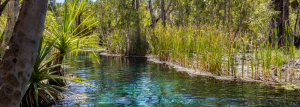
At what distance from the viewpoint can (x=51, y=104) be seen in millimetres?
4445

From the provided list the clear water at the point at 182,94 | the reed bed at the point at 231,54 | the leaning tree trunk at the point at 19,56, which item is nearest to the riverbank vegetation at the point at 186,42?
the reed bed at the point at 231,54

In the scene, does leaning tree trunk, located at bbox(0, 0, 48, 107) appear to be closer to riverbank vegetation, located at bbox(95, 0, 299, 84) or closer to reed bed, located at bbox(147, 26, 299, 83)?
riverbank vegetation, located at bbox(95, 0, 299, 84)


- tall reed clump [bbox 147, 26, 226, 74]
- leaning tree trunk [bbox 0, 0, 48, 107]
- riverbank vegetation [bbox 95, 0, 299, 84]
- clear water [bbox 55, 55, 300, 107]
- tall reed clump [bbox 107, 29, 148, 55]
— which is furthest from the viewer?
tall reed clump [bbox 107, 29, 148, 55]

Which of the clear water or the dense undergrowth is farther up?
the dense undergrowth

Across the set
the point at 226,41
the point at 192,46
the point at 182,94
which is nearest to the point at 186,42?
the point at 192,46

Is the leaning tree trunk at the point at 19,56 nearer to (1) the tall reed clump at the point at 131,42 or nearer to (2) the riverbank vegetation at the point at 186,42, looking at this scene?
(2) the riverbank vegetation at the point at 186,42

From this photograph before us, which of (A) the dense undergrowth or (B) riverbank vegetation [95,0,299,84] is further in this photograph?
(B) riverbank vegetation [95,0,299,84]

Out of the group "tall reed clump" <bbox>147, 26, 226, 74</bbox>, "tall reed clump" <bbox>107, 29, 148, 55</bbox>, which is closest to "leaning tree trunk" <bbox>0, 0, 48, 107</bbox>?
"tall reed clump" <bbox>147, 26, 226, 74</bbox>

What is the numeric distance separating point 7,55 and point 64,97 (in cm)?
298

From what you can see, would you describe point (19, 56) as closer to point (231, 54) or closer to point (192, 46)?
point (231, 54)

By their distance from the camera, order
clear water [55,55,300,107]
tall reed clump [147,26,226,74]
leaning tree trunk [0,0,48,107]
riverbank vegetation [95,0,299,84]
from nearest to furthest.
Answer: leaning tree trunk [0,0,48,107]
clear water [55,55,300,107]
riverbank vegetation [95,0,299,84]
tall reed clump [147,26,226,74]

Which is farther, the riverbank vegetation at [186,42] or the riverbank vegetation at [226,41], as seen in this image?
the riverbank vegetation at [226,41]

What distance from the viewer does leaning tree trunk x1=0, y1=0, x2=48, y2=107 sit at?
2.03 metres

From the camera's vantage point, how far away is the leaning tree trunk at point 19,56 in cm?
203
